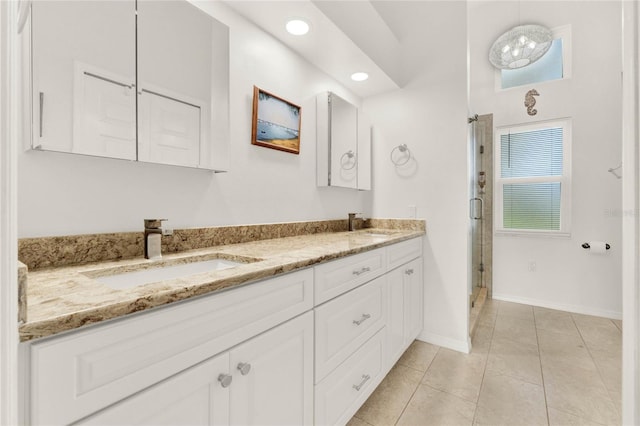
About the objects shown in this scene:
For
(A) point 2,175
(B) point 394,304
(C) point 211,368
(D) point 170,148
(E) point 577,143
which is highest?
(E) point 577,143

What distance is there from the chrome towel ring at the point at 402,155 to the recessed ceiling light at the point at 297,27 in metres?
1.26

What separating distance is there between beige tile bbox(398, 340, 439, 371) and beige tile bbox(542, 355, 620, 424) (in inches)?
27.8

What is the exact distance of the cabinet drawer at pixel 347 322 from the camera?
1.25 m

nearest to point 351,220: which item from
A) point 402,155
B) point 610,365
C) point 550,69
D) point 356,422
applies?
point 402,155

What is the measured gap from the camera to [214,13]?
1565 mm

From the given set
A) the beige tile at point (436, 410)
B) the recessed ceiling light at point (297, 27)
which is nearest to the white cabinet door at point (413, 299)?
the beige tile at point (436, 410)

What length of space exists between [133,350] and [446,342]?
7.85ft

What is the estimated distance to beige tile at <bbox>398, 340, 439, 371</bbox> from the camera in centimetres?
212

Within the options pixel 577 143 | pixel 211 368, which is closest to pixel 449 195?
pixel 577 143

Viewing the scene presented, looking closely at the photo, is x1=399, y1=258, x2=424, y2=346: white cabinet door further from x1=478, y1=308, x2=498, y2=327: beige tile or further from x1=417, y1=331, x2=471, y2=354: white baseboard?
x1=478, y1=308, x2=498, y2=327: beige tile

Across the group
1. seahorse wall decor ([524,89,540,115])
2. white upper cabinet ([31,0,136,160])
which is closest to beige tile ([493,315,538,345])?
seahorse wall decor ([524,89,540,115])

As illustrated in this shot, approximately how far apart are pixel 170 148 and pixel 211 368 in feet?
3.15

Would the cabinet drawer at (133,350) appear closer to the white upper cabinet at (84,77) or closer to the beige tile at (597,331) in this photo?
the white upper cabinet at (84,77)

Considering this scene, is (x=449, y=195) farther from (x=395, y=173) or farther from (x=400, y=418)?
(x=400, y=418)
